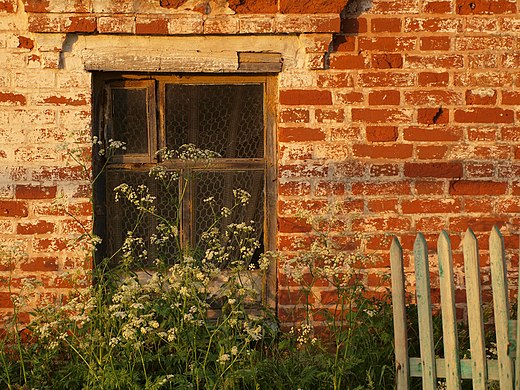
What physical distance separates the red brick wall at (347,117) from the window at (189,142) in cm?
21

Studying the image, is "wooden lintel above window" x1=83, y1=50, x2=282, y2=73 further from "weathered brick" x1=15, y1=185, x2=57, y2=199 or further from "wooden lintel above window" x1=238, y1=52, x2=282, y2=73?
"weathered brick" x1=15, y1=185, x2=57, y2=199

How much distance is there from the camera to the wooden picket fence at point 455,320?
12.5 ft

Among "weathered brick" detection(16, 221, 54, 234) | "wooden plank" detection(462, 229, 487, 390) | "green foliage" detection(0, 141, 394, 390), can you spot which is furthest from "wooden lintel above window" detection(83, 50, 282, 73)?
"wooden plank" detection(462, 229, 487, 390)

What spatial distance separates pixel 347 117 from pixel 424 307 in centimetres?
177

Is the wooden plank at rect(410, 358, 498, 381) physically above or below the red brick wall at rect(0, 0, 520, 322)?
below

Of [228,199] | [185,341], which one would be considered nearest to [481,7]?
[228,199]

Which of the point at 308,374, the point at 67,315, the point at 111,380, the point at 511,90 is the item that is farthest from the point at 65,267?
the point at 511,90

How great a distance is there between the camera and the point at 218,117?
552 cm

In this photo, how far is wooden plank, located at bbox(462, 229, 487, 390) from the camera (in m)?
3.81

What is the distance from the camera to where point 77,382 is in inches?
181

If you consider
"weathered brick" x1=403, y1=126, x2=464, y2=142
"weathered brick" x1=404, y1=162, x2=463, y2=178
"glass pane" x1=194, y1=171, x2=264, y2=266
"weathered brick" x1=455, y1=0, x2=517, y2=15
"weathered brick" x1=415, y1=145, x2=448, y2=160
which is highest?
"weathered brick" x1=455, y1=0, x2=517, y2=15

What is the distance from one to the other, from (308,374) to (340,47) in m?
2.03

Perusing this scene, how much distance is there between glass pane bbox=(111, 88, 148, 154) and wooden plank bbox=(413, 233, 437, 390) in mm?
2205

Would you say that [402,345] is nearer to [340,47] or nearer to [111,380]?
[111,380]
